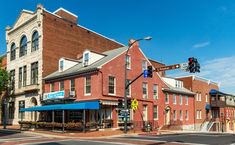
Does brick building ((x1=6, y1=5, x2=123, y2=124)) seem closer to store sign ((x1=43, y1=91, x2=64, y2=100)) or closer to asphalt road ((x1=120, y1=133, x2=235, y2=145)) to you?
store sign ((x1=43, y1=91, x2=64, y2=100))

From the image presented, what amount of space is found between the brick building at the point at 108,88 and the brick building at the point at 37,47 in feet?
8.49

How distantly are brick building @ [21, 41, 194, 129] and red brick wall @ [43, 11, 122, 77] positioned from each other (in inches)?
82.5

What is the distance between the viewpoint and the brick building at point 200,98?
173 feet

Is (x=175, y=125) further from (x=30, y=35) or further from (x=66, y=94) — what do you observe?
(x=30, y=35)

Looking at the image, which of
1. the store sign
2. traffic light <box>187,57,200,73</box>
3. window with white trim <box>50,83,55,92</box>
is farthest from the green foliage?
traffic light <box>187,57,200,73</box>

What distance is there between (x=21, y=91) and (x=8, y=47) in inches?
375

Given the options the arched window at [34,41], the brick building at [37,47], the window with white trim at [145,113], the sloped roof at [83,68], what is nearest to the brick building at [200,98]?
the window with white trim at [145,113]

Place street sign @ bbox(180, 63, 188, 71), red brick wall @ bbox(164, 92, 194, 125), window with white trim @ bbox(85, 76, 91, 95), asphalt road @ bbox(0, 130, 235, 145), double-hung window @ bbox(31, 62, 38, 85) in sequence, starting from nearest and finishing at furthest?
asphalt road @ bbox(0, 130, 235, 145) → street sign @ bbox(180, 63, 188, 71) → window with white trim @ bbox(85, 76, 91, 95) → double-hung window @ bbox(31, 62, 38, 85) → red brick wall @ bbox(164, 92, 194, 125)

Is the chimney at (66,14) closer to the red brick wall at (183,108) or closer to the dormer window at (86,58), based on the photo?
the dormer window at (86,58)

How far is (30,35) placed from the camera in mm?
44219

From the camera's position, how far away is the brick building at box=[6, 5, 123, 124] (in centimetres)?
4160

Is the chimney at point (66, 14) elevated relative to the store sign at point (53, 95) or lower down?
elevated

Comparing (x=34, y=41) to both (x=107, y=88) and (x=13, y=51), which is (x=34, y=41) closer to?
(x=13, y=51)

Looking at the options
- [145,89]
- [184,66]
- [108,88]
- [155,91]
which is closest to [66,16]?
[145,89]
